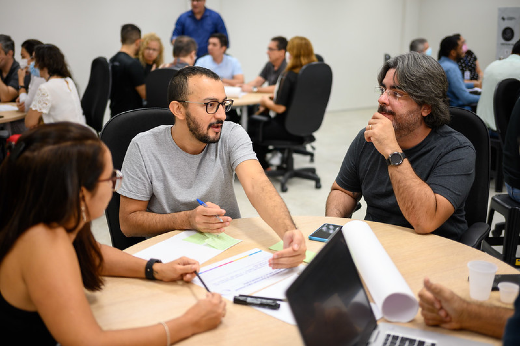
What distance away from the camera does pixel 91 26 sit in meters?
6.30

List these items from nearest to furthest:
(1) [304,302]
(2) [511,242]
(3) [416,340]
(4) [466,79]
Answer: (1) [304,302] → (3) [416,340] → (2) [511,242] → (4) [466,79]

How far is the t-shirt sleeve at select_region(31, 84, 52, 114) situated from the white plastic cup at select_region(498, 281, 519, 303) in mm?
3417

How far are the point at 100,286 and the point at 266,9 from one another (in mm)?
6857

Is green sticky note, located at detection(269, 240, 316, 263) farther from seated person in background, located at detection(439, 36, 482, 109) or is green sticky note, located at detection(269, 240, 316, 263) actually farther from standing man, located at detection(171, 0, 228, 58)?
standing man, located at detection(171, 0, 228, 58)

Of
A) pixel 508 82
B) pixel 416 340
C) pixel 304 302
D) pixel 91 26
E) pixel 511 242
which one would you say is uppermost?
pixel 91 26

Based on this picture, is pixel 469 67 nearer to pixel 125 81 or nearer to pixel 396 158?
pixel 125 81

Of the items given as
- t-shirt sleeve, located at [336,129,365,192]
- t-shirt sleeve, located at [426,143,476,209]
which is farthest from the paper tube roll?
t-shirt sleeve, located at [336,129,365,192]

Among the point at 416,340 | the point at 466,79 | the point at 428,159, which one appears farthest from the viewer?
the point at 466,79

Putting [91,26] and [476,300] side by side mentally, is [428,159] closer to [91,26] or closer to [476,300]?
[476,300]

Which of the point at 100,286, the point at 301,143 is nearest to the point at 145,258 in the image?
the point at 100,286

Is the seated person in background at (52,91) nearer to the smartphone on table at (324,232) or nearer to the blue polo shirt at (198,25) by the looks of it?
the blue polo shirt at (198,25)

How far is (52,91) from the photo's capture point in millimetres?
3660

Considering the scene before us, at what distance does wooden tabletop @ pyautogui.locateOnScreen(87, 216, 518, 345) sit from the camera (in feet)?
3.63

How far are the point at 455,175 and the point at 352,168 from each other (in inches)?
17.6
